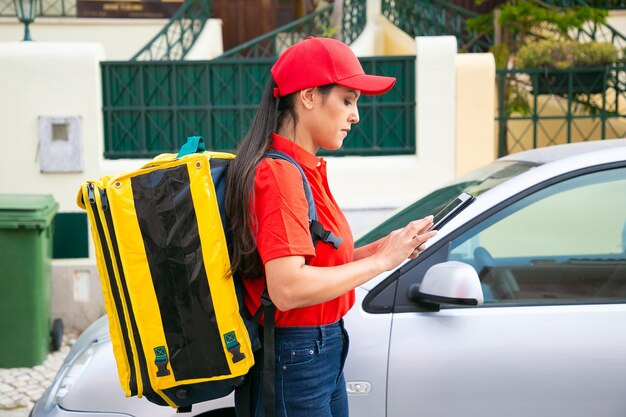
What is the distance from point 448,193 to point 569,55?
486 cm

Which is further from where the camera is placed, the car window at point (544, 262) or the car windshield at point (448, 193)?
the car windshield at point (448, 193)

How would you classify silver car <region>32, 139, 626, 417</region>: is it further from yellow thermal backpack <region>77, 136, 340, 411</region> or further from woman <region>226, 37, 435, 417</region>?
yellow thermal backpack <region>77, 136, 340, 411</region>

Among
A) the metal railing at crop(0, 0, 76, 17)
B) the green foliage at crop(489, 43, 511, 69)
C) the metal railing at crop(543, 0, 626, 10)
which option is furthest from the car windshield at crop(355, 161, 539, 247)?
the metal railing at crop(0, 0, 76, 17)

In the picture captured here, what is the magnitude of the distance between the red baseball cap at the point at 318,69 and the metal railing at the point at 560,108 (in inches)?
217

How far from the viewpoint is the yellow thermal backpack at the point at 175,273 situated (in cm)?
241

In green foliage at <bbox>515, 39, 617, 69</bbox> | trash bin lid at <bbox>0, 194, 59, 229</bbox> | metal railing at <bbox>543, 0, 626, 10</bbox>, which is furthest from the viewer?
metal railing at <bbox>543, 0, 626, 10</bbox>

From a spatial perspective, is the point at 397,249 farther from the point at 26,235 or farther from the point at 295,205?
the point at 26,235

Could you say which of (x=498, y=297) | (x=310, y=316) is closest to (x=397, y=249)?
(x=310, y=316)

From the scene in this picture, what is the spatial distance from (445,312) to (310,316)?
0.88m

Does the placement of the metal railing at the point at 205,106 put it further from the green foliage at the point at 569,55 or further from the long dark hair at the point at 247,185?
the long dark hair at the point at 247,185

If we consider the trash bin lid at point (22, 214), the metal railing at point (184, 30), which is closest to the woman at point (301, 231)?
the trash bin lid at point (22, 214)

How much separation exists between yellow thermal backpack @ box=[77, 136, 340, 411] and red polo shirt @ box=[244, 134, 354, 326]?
0.05 m

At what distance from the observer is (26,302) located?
614cm

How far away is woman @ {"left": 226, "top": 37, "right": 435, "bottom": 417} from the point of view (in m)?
2.32
